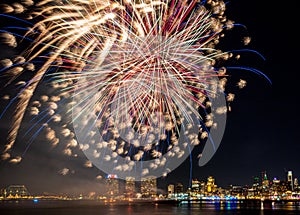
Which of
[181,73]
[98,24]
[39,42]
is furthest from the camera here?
[181,73]

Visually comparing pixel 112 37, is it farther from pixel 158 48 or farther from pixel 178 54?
pixel 178 54

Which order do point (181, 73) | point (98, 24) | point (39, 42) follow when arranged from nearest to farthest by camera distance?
1. point (39, 42)
2. point (98, 24)
3. point (181, 73)

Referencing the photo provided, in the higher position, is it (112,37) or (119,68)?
(112,37)

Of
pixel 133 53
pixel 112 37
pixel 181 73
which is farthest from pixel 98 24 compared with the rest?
pixel 181 73

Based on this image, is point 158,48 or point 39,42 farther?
point 158,48

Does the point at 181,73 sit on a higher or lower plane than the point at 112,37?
lower

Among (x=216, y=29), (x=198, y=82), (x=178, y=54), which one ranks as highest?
(x=216, y=29)

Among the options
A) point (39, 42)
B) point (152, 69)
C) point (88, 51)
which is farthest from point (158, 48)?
point (39, 42)

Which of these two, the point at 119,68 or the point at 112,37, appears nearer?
the point at 112,37

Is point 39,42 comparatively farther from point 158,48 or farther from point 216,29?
point 216,29
